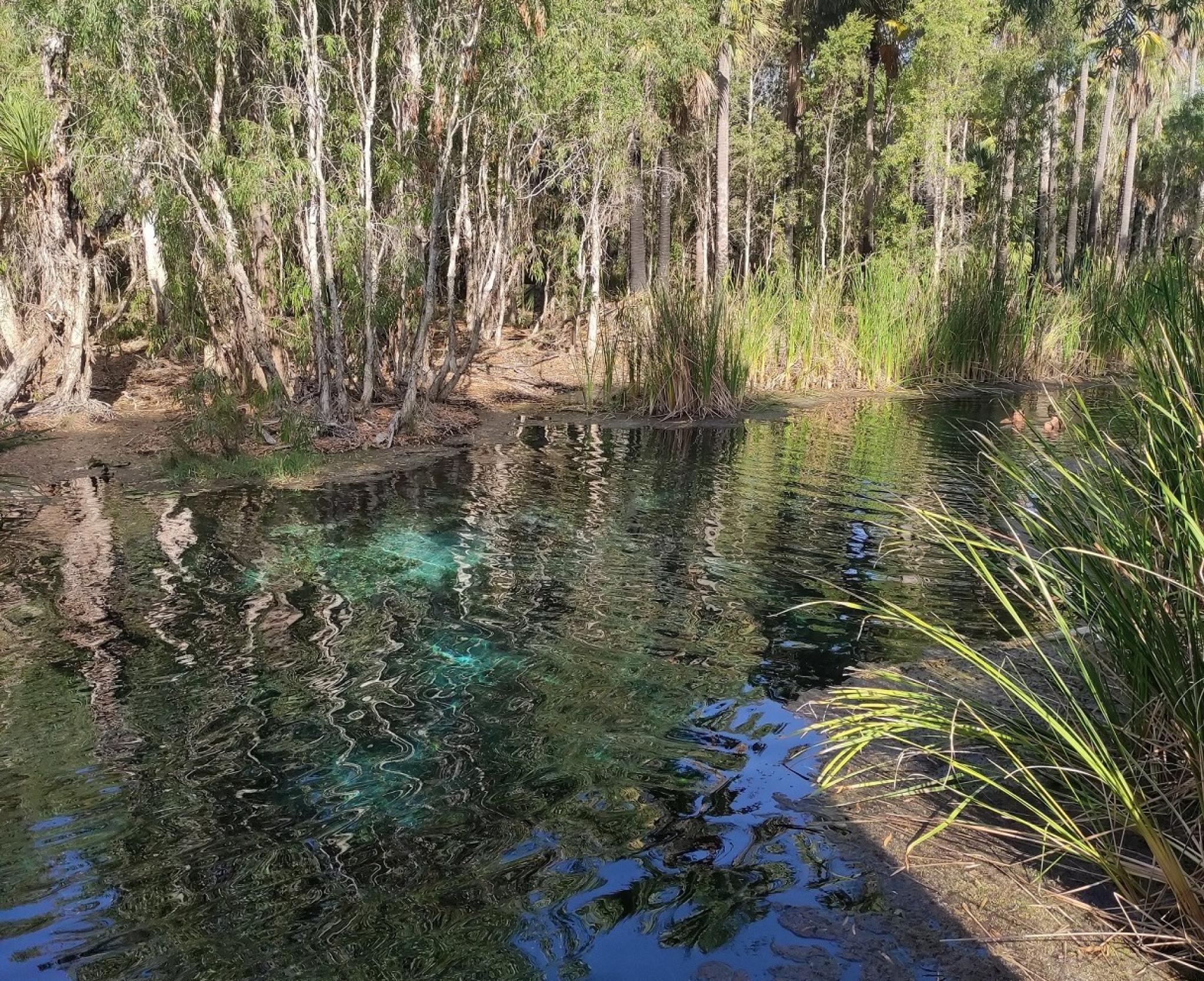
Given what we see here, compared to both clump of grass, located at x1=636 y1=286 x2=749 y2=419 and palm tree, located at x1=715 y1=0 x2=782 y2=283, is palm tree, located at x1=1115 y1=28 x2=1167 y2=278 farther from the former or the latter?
clump of grass, located at x1=636 y1=286 x2=749 y2=419

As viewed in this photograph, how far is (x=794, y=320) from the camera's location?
15.8 meters

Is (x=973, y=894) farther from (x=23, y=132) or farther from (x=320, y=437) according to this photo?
(x=23, y=132)

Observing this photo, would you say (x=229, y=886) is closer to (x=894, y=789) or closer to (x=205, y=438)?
(x=894, y=789)

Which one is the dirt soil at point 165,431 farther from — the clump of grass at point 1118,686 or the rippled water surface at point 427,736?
the clump of grass at point 1118,686

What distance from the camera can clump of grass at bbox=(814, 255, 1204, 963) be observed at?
8.90 feet

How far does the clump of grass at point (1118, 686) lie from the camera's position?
271 centimetres

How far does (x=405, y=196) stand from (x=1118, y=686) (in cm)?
1072

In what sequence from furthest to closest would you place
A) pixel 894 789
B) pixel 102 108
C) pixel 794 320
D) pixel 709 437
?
pixel 794 320
pixel 709 437
pixel 102 108
pixel 894 789

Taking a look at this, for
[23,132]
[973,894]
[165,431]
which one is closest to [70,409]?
[165,431]

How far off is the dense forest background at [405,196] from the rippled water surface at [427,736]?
2.86 meters

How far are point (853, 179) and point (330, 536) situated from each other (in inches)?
1141

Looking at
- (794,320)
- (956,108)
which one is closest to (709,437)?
(794,320)

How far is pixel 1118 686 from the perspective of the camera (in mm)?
3285

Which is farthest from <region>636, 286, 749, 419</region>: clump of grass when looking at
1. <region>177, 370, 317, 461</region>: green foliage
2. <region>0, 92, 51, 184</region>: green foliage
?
<region>0, 92, 51, 184</region>: green foliage
